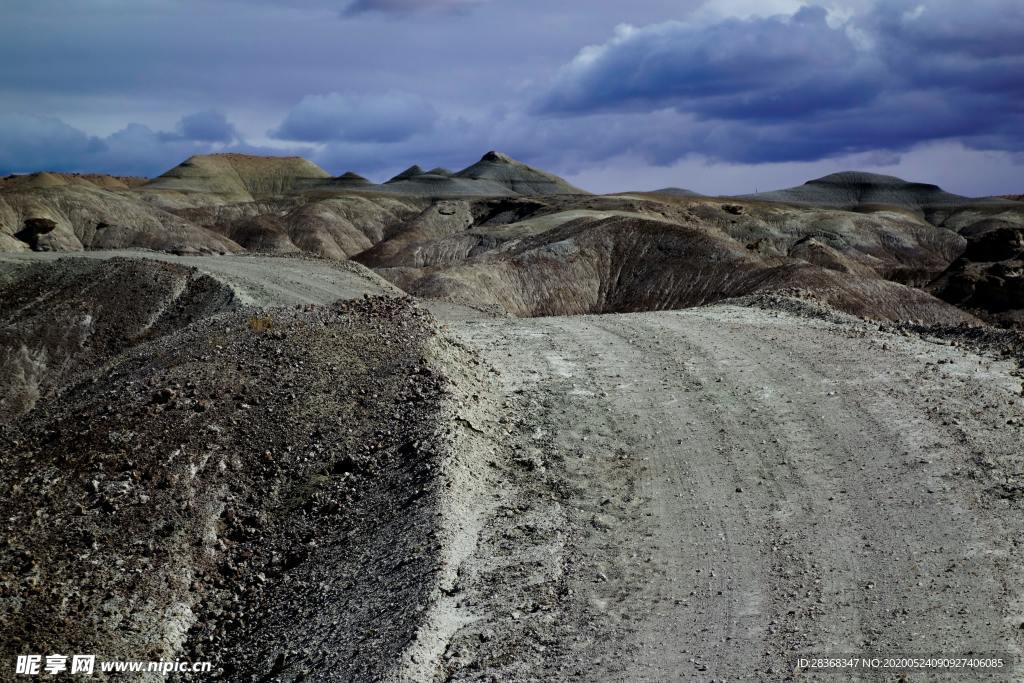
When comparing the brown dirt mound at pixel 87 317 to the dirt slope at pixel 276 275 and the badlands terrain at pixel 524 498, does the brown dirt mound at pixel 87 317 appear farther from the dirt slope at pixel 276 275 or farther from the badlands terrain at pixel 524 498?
the badlands terrain at pixel 524 498

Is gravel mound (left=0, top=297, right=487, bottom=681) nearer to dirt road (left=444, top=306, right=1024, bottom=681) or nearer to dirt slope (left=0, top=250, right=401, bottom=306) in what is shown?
dirt road (left=444, top=306, right=1024, bottom=681)

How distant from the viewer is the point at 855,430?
54.3ft

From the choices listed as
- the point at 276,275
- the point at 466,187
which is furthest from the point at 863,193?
the point at 276,275

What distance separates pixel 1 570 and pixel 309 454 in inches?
186

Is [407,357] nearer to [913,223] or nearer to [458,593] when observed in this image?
[458,593]

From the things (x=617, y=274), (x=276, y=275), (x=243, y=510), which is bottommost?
(x=243, y=510)

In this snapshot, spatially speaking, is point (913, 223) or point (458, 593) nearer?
point (458, 593)

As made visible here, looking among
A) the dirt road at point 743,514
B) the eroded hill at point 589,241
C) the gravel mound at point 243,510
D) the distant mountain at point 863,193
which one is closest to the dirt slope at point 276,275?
the eroded hill at point 589,241

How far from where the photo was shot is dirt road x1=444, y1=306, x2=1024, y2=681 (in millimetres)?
Answer: 11164

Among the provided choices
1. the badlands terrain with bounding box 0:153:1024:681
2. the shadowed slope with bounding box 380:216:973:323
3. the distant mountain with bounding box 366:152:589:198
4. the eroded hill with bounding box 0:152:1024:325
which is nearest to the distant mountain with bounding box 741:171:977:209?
the eroded hill with bounding box 0:152:1024:325

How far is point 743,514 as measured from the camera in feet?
45.9

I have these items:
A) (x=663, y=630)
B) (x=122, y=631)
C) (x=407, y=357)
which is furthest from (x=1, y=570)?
(x=663, y=630)

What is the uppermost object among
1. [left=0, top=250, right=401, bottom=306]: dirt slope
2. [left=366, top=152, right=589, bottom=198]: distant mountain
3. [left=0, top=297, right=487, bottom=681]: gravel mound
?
[left=366, top=152, right=589, bottom=198]: distant mountain

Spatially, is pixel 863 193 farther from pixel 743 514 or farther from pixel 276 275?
pixel 743 514
